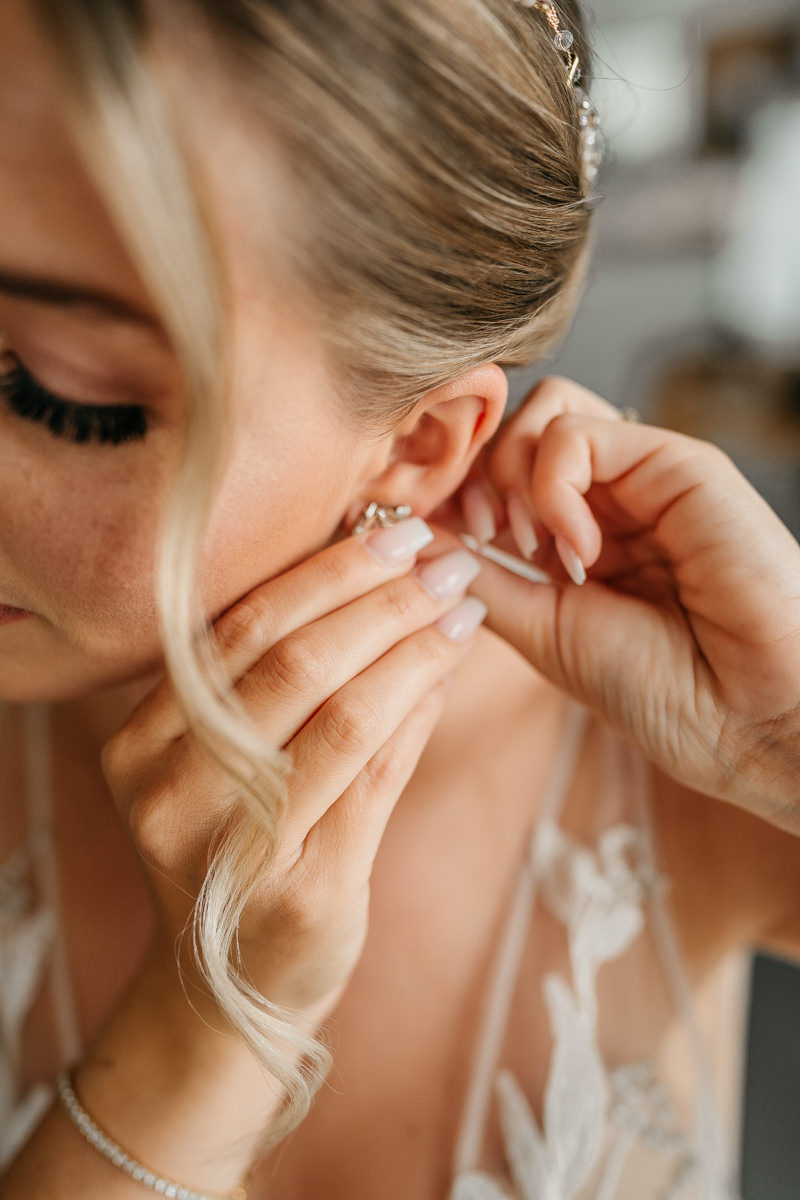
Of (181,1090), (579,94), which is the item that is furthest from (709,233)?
(181,1090)

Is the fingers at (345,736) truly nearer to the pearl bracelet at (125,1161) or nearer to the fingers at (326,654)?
the fingers at (326,654)

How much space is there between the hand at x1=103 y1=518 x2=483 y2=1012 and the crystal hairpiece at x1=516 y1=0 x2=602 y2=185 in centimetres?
41

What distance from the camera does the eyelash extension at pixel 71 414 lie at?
2.01 feet

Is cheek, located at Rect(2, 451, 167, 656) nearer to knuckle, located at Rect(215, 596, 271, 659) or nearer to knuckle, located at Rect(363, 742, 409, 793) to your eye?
Result: knuckle, located at Rect(215, 596, 271, 659)

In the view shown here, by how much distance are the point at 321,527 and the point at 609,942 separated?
60 cm

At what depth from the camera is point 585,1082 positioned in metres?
0.92

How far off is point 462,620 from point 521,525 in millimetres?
113

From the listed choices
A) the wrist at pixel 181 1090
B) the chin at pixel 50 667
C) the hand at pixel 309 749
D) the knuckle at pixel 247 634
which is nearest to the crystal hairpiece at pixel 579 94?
the hand at pixel 309 749

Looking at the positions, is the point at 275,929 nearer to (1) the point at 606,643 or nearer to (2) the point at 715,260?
(1) the point at 606,643

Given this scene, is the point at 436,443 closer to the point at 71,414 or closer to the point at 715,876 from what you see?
the point at 71,414

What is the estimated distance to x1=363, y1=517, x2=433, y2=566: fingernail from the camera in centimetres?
78

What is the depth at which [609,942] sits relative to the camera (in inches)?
39.6

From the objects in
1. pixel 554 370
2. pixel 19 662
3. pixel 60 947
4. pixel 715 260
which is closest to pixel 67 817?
pixel 60 947

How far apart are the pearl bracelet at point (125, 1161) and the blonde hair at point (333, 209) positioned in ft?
0.39
